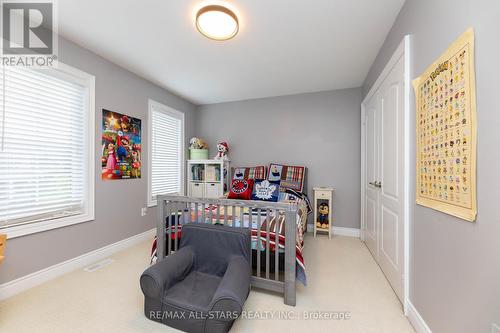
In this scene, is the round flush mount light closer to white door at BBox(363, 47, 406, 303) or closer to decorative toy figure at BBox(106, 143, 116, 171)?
white door at BBox(363, 47, 406, 303)

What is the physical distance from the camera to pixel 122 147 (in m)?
2.96

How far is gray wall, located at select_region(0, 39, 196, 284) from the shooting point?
205 centimetres

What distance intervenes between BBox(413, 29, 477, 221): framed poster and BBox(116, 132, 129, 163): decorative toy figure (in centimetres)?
327

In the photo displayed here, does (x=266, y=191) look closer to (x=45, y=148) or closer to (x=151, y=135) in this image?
(x=151, y=135)

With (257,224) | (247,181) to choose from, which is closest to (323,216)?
(247,181)

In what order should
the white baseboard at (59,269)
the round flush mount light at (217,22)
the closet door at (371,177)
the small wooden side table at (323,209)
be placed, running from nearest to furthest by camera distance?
the round flush mount light at (217,22) → the white baseboard at (59,269) → the closet door at (371,177) → the small wooden side table at (323,209)

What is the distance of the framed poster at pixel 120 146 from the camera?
2752 mm

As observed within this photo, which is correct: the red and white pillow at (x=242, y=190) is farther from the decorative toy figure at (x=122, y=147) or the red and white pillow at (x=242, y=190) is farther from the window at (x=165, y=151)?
the decorative toy figure at (x=122, y=147)

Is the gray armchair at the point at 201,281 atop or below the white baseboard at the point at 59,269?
atop

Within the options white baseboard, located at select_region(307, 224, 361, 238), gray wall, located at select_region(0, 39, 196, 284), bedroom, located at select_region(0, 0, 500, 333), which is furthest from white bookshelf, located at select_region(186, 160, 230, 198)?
white baseboard, located at select_region(307, 224, 361, 238)

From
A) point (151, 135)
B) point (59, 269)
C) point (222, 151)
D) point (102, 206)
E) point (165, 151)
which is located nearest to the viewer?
point (59, 269)

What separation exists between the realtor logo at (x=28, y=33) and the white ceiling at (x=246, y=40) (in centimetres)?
15

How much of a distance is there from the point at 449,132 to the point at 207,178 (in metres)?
3.66

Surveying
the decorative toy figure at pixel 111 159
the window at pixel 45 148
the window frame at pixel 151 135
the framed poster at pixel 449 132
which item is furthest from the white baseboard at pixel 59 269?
the framed poster at pixel 449 132
